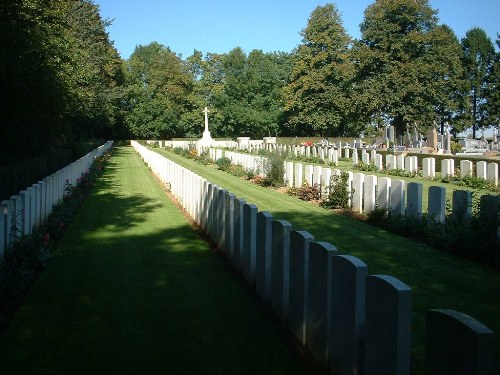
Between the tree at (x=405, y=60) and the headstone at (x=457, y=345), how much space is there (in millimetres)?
48066

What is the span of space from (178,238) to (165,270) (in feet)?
7.93

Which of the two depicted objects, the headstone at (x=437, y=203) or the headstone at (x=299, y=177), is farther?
the headstone at (x=299, y=177)

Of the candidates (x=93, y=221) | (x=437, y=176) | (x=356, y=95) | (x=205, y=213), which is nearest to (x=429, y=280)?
(x=205, y=213)

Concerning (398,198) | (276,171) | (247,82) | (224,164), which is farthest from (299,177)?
(247,82)

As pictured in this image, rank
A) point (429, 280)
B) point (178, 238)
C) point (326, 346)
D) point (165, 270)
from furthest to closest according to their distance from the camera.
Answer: point (178, 238) < point (165, 270) < point (429, 280) < point (326, 346)

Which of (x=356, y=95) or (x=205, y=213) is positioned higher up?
(x=356, y=95)

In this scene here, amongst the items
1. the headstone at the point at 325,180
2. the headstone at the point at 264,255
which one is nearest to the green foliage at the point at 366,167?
the headstone at the point at 325,180

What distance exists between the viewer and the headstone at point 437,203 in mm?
9562

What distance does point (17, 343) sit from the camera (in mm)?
4965

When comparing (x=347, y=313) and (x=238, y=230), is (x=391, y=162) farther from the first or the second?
(x=347, y=313)

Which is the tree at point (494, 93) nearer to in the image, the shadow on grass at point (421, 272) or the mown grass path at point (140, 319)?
the shadow on grass at point (421, 272)

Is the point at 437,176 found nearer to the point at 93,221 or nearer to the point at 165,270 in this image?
the point at 93,221

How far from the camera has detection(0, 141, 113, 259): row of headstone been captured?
23.0 feet

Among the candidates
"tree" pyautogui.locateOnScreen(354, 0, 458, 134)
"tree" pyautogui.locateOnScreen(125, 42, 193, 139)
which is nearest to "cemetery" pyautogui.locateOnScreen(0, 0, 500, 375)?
"tree" pyautogui.locateOnScreen(354, 0, 458, 134)
